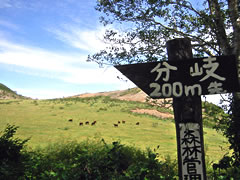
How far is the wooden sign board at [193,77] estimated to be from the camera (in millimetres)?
3691

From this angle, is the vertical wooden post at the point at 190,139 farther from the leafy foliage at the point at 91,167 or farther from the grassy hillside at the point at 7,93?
the grassy hillside at the point at 7,93

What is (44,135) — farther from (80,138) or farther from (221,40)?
(221,40)

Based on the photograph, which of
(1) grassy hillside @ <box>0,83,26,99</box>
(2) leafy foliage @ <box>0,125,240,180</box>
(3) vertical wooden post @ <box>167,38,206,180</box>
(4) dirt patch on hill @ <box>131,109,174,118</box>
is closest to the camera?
(3) vertical wooden post @ <box>167,38,206,180</box>

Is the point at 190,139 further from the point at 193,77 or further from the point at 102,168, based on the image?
the point at 102,168

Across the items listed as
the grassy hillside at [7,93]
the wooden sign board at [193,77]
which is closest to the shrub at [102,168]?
the wooden sign board at [193,77]

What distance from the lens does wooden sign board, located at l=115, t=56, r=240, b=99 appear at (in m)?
3.69

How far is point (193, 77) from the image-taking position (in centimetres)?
372

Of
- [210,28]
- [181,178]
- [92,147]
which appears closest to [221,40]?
[210,28]

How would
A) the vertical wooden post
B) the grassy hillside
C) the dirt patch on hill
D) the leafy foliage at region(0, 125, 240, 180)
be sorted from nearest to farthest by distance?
1. the vertical wooden post
2. the leafy foliage at region(0, 125, 240, 180)
3. the dirt patch on hill
4. the grassy hillside

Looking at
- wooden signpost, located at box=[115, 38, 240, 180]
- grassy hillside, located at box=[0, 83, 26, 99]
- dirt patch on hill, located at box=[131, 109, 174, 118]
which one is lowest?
dirt patch on hill, located at box=[131, 109, 174, 118]


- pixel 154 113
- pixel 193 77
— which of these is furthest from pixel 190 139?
pixel 154 113

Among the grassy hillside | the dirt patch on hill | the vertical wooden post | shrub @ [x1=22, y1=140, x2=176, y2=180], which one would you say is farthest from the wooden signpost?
the grassy hillside

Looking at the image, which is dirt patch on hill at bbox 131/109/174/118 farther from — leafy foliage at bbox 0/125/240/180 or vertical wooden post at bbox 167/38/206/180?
vertical wooden post at bbox 167/38/206/180

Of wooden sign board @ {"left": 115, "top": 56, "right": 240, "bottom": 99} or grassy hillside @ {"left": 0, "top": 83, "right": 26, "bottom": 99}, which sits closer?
wooden sign board @ {"left": 115, "top": 56, "right": 240, "bottom": 99}
